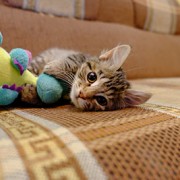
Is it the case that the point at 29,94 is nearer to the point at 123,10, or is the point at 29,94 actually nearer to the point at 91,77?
the point at 91,77

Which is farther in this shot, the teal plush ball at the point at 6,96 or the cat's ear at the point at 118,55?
the cat's ear at the point at 118,55

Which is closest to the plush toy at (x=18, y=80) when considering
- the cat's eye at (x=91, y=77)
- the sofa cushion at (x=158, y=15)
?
the cat's eye at (x=91, y=77)

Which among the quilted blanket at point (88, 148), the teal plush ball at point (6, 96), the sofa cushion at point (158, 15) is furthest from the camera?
the sofa cushion at point (158, 15)

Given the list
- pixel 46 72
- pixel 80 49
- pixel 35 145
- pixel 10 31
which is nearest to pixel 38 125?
pixel 35 145

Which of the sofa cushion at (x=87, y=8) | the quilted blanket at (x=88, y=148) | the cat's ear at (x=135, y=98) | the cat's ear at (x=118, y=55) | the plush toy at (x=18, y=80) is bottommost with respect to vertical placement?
the quilted blanket at (x=88, y=148)

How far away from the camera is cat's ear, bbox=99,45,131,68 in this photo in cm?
103

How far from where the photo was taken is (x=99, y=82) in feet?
Answer: 3.27

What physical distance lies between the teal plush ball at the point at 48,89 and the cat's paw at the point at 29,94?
0.8 inches

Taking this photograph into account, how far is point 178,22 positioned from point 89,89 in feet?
6.09

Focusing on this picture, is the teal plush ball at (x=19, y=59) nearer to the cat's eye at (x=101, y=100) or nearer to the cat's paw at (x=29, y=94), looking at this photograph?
the cat's paw at (x=29, y=94)

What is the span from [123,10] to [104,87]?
1303mm

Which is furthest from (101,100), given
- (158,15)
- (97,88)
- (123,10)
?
(158,15)

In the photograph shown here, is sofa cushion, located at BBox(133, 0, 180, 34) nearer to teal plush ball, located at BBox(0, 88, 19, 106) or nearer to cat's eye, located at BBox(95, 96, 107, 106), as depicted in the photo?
cat's eye, located at BBox(95, 96, 107, 106)

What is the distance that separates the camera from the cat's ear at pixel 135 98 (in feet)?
3.29
